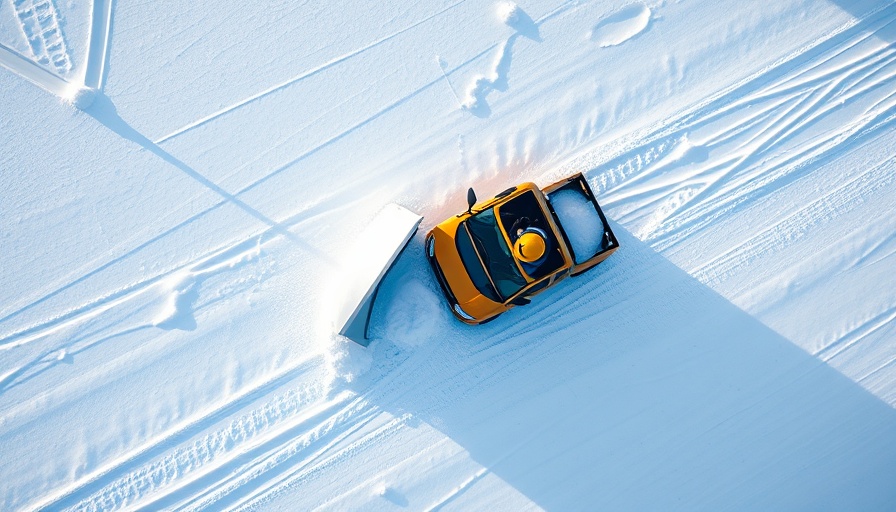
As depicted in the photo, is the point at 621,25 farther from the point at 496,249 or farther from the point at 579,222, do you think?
the point at 496,249

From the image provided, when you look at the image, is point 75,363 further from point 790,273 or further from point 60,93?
point 790,273

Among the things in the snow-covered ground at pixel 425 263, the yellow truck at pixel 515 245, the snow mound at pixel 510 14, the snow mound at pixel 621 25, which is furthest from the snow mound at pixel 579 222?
the snow mound at pixel 510 14

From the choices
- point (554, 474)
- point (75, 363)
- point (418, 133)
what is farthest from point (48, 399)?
point (554, 474)

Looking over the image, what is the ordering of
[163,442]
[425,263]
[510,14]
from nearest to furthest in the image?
[163,442] → [425,263] → [510,14]

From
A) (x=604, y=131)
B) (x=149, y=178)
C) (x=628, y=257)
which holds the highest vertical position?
(x=149, y=178)

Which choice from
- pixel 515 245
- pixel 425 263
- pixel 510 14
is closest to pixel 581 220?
pixel 515 245

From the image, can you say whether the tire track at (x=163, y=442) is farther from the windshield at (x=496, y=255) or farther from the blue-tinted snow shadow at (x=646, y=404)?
the windshield at (x=496, y=255)

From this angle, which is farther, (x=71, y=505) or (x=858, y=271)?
(x=858, y=271)
